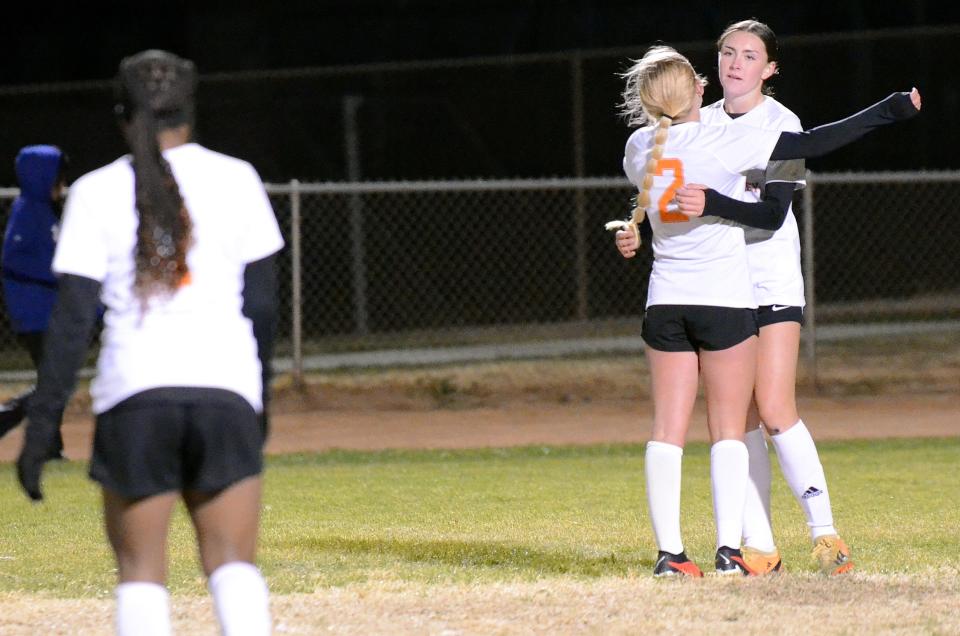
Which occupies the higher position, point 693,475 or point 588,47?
point 588,47

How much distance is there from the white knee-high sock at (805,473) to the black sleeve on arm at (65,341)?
300 cm

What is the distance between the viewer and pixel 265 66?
20.7 meters

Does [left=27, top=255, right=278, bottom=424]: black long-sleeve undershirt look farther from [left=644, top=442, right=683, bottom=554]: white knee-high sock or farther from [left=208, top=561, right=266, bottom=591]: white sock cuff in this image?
[left=644, top=442, right=683, bottom=554]: white knee-high sock

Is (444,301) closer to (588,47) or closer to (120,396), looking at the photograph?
(588,47)

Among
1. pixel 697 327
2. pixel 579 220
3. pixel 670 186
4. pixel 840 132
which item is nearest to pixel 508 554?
pixel 697 327

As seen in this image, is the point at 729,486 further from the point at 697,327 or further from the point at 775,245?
the point at 775,245

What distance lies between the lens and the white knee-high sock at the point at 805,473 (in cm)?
562

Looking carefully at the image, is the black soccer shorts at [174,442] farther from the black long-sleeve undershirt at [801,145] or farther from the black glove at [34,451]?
the black long-sleeve undershirt at [801,145]

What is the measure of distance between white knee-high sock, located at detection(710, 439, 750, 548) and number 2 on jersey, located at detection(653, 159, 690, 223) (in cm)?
82

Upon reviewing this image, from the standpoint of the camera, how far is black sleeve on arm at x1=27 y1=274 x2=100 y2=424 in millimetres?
3297

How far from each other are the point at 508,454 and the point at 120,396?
708cm

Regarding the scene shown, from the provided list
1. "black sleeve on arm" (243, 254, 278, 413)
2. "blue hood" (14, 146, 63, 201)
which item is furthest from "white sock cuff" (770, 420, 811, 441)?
"blue hood" (14, 146, 63, 201)

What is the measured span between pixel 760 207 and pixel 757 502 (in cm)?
115

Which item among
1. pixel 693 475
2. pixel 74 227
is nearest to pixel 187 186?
pixel 74 227
